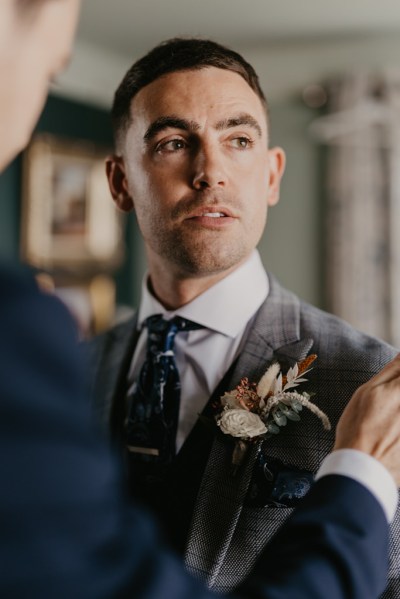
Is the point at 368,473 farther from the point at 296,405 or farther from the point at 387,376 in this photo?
the point at 296,405

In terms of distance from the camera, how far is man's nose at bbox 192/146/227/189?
1.41 m

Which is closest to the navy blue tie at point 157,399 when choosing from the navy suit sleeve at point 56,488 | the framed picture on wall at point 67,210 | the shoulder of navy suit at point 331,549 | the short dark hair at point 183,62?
the short dark hair at point 183,62

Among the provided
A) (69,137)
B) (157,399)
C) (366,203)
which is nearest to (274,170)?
(157,399)

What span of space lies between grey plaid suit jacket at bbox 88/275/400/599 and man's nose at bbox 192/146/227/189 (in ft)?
0.98

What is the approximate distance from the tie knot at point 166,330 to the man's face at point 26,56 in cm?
88

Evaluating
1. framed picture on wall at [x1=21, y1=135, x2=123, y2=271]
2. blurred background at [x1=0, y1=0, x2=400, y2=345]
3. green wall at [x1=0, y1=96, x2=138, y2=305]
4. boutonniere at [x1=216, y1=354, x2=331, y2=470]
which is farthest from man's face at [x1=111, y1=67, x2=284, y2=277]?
framed picture on wall at [x1=21, y1=135, x2=123, y2=271]

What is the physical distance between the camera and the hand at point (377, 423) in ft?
3.02

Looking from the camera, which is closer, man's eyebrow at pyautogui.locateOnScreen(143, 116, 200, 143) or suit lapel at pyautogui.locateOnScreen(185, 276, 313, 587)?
suit lapel at pyautogui.locateOnScreen(185, 276, 313, 587)

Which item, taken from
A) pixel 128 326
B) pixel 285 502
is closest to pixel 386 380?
pixel 285 502

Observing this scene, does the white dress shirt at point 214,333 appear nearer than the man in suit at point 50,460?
No

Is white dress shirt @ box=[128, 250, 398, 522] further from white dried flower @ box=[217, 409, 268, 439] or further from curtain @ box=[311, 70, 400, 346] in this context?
curtain @ box=[311, 70, 400, 346]

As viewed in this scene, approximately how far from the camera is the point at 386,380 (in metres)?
1.02

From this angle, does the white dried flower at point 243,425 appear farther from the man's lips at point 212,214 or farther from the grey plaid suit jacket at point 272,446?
the man's lips at point 212,214

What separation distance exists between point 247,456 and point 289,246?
14.1ft
